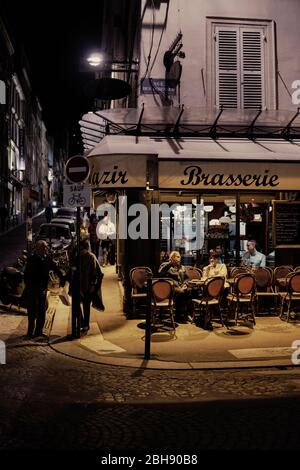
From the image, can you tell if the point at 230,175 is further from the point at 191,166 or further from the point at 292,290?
the point at 292,290

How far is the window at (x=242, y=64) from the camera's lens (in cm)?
1298

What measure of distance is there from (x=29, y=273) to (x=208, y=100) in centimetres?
651

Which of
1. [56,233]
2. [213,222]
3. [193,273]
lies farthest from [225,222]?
[56,233]

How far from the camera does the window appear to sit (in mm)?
12984

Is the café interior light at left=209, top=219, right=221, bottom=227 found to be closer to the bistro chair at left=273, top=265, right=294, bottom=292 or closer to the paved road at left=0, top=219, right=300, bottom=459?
the bistro chair at left=273, top=265, right=294, bottom=292

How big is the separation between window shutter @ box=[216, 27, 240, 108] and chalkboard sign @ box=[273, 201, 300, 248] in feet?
9.78

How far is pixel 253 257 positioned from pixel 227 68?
16.3 ft

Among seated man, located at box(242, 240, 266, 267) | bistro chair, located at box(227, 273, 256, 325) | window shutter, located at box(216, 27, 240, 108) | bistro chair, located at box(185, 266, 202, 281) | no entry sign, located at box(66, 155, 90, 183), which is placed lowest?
bistro chair, located at box(227, 273, 256, 325)

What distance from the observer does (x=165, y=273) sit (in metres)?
11.1

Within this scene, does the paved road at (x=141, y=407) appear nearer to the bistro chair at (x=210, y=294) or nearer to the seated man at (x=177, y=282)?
the bistro chair at (x=210, y=294)

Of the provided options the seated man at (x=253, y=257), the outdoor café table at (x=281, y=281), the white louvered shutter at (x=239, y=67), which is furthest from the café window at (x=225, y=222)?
the white louvered shutter at (x=239, y=67)

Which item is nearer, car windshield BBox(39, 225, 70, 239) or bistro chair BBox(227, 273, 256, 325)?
bistro chair BBox(227, 273, 256, 325)

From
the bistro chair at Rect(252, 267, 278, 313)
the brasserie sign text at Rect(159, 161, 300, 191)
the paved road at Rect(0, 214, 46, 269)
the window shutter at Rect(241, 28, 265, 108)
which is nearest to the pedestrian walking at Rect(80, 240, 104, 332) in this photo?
the brasserie sign text at Rect(159, 161, 300, 191)
